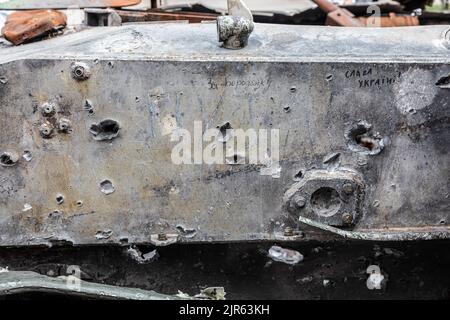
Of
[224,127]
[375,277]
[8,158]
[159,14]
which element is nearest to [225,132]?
[224,127]

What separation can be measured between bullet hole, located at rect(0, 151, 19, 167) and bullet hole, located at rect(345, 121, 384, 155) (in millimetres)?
974

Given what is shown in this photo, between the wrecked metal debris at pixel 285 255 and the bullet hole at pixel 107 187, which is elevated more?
the bullet hole at pixel 107 187

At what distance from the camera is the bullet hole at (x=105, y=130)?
2.03m

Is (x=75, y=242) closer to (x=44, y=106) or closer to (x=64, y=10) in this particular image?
(x=44, y=106)

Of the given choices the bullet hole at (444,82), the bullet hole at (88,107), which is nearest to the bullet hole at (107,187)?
the bullet hole at (88,107)

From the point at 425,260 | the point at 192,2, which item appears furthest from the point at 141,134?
the point at 192,2

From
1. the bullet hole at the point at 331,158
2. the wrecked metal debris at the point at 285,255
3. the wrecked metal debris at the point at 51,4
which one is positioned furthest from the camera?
the wrecked metal debris at the point at 51,4

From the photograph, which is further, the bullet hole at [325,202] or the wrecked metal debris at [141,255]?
the wrecked metal debris at [141,255]

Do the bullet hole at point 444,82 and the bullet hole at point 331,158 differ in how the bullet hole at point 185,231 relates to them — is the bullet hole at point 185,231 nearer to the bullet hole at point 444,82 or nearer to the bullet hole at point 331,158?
the bullet hole at point 331,158

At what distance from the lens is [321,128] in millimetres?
→ 2059

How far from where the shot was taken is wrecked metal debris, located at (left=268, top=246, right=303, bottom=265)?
2.31 metres

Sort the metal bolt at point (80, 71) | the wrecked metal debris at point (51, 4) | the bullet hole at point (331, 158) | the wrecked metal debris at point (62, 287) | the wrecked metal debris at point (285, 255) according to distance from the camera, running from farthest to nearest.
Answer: the wrecked metal debris at point (51, 4) < the wrecked metal debris at point (285, 255) < the wrecked metal debris at point (62, 287) < the bullet hole at point (331, 158) < the metal bolt at point (80, 71)

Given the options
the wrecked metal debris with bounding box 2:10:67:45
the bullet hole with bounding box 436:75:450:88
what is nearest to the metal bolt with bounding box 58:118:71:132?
the wrecked metal debris with bounding box 2:10:67:45

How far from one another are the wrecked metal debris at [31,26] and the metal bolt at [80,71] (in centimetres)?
33
